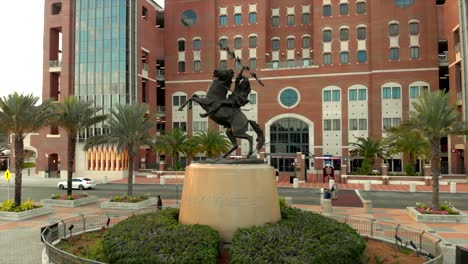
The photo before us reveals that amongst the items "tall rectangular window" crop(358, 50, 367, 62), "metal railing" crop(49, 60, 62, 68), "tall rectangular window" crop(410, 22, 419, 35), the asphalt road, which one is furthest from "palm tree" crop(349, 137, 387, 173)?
"metal railing" crop(49, 60, 62, 68)

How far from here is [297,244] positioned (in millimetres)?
11781

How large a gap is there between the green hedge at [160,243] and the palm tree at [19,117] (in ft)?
52.2

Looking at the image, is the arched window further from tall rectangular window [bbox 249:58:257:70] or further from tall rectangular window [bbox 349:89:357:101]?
tall rectangular window [bbox 249:58:257:70]

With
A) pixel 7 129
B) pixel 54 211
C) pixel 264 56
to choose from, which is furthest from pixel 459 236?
pixel 264 56

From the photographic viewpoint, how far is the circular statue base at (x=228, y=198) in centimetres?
1386

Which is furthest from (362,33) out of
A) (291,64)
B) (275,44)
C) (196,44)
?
(196,44)

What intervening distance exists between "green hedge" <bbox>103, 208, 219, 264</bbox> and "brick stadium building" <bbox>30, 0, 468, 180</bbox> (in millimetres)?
41690

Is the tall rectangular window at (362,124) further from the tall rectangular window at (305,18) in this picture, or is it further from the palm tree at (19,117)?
the palm tree at (19,117)

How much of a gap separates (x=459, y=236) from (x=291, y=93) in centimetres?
4299

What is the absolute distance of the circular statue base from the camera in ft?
45.5

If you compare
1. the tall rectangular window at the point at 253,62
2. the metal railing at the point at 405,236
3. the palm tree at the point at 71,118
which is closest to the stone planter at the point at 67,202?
the palm tree at the point at 71,118

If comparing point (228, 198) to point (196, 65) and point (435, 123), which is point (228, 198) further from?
point (196, 65)

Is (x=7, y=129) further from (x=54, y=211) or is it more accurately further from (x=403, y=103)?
(x=403, y=103)

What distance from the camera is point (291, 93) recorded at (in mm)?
60719
